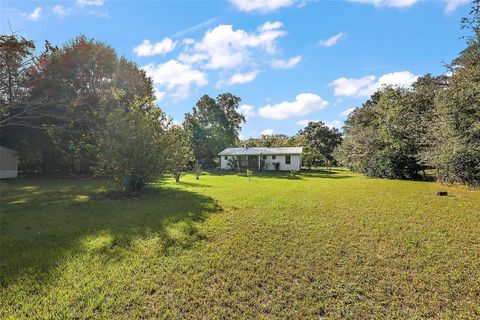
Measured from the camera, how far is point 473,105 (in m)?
11.2

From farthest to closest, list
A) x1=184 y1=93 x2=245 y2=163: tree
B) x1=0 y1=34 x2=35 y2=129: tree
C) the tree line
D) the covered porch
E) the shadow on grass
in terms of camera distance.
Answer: x1=184 y1=93 x2=245 y2=163: tree, the covered porch, the tree line, x1=0 y1=34 x2=35 y2=129: tree, the shadow on grass

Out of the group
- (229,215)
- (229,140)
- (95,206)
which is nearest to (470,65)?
(229,215)

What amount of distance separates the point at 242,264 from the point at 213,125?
37.9 metres

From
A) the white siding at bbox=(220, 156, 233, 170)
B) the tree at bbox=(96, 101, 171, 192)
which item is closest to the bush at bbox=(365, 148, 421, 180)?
the tree at bbox=(96, 101, 171, 192)

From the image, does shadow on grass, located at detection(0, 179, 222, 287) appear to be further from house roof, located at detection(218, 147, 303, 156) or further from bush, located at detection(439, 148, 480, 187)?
house roof, located at detection(218, 147, 303, 156)

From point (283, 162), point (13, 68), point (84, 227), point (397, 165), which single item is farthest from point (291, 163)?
point (84, 227)

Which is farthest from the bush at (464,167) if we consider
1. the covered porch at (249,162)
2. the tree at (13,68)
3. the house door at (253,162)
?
the tree at (13,68)

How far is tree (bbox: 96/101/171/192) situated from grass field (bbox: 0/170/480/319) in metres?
2.44

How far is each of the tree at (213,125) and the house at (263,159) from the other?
20.4 feet

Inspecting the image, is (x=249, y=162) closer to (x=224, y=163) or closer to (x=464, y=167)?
(x=224, y=163)

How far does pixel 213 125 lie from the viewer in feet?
136

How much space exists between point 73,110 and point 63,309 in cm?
1632

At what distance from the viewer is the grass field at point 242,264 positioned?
11.1 feet

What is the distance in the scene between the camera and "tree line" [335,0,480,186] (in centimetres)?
1163
